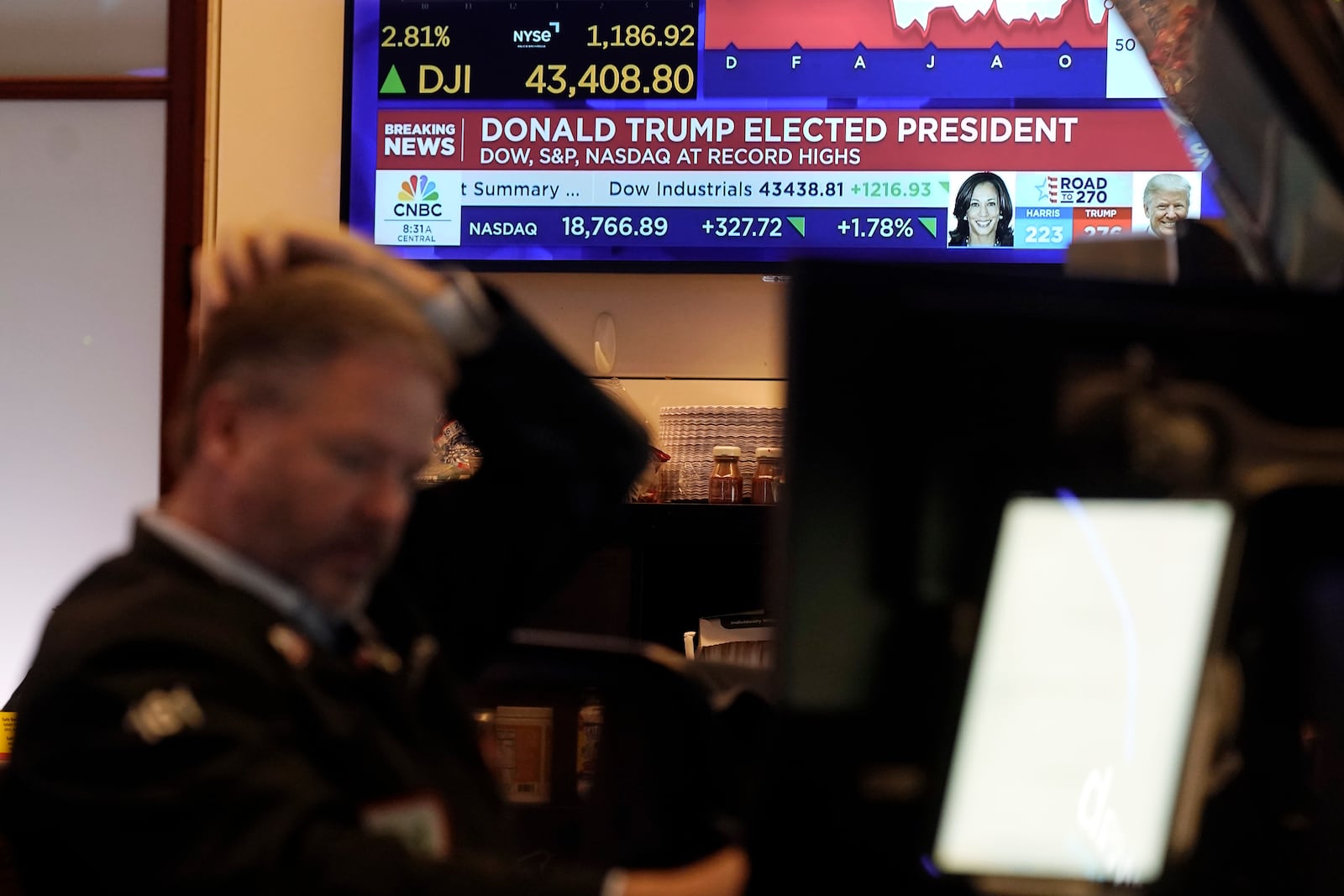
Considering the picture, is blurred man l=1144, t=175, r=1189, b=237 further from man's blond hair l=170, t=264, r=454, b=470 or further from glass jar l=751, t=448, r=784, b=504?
man's blond hair l=170, t=264, r=454, b=470

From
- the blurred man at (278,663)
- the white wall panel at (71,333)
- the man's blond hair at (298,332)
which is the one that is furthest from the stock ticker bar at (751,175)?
the man's blond hair at (298,332)

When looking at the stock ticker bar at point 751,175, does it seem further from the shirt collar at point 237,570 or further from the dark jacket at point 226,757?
the shirt collar at point 237,570

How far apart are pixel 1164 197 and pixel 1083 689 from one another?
266 cm

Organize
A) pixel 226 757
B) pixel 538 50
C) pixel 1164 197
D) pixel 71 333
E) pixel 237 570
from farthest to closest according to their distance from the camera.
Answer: pixel 71 333 → pixel 538 50 → pixel 1164 197 → pixel 237 570 → pixel 226 757

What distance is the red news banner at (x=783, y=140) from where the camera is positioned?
10.1ft

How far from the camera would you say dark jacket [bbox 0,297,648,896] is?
2.05 ft

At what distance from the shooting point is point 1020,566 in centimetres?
67

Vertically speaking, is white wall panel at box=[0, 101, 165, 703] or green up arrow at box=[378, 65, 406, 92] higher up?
green up arrow at box=[378, 65, 406, 92]

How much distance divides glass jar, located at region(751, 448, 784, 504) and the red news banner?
73cm

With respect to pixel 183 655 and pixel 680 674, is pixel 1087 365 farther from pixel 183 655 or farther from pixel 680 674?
pixel 183 655

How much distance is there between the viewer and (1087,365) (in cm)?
68

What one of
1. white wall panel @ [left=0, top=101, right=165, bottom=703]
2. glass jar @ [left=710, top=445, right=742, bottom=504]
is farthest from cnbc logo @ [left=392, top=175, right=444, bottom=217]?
glass jar @ [left=710, top=445, right=742, bottom=504]

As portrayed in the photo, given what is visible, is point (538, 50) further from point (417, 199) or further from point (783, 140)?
point (783, 140)

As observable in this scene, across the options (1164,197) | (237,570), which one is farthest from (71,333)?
(237,570)
